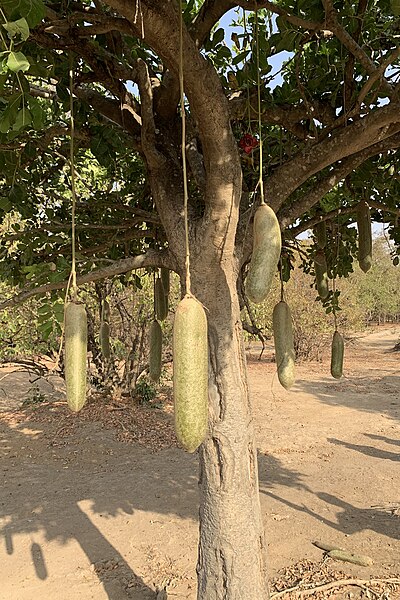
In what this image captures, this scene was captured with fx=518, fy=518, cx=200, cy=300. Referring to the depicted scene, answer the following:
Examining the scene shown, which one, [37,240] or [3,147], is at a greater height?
[3,147]

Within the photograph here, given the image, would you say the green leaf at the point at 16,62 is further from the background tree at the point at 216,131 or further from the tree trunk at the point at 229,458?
the tree trunk at the point at 229,458

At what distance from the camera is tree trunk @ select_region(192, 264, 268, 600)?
7.88 ft

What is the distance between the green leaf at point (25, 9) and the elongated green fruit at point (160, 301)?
1704 mm

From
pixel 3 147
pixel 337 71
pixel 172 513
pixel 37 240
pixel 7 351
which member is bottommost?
pixel 172 513

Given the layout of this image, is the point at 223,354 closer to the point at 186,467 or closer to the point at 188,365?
the point at 188,365

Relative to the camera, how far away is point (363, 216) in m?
3.06

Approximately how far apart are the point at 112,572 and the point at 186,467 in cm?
288

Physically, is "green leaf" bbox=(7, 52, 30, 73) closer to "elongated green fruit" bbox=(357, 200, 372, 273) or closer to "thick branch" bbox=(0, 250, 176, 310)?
"thick branch" bbox=(0, 250, 176, 310)

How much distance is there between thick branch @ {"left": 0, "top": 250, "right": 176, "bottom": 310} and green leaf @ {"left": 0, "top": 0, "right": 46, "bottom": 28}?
3.33 feet

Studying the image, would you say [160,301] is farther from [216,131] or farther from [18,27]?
[18,27]

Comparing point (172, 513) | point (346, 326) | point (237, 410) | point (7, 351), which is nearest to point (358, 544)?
point (172, 513)

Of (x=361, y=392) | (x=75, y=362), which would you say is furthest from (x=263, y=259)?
(x=361, y=392)

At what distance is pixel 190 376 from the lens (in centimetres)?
112

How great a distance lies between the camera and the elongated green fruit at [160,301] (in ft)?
9.88
